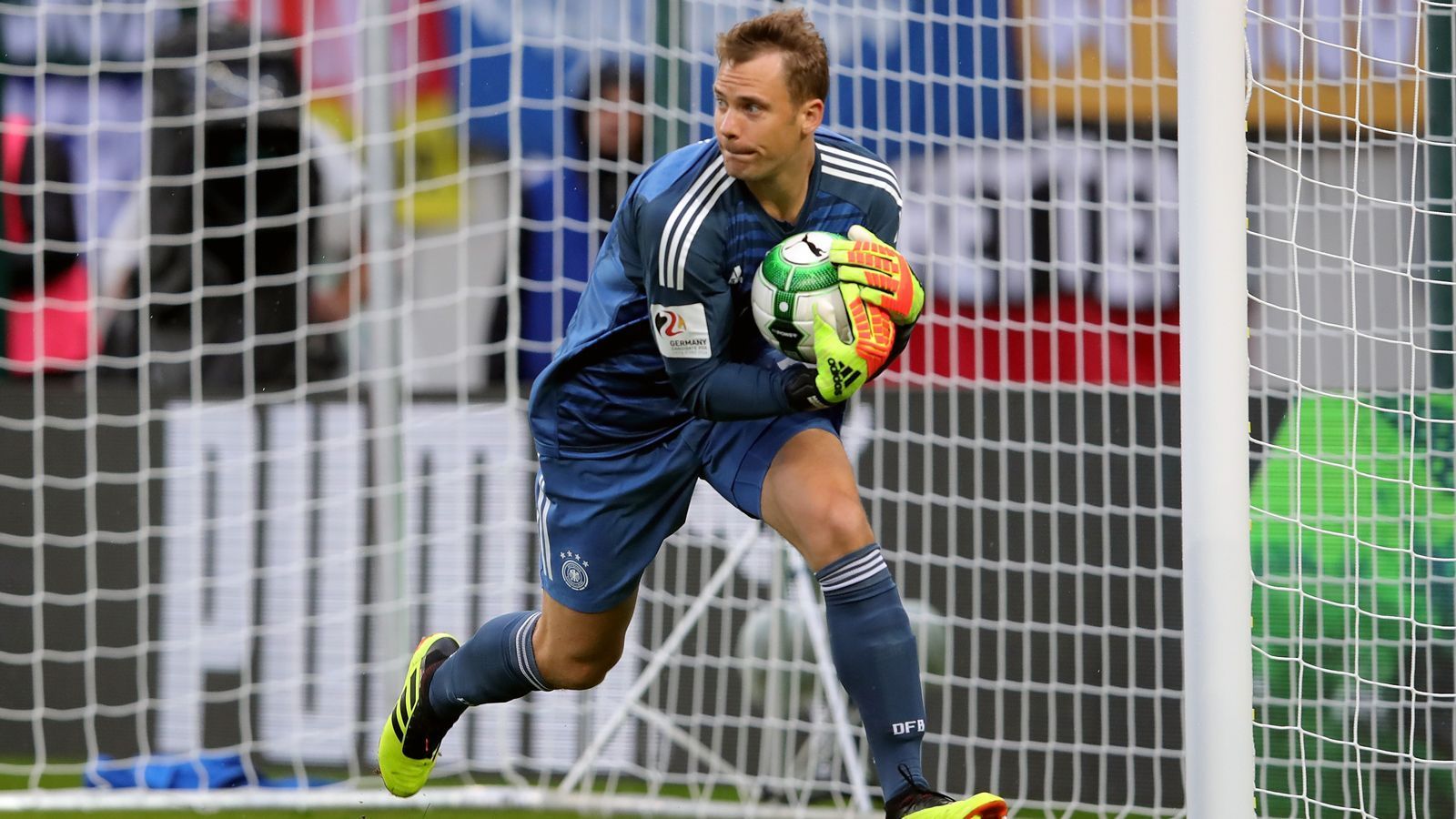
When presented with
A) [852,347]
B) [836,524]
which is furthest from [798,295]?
[836,524]

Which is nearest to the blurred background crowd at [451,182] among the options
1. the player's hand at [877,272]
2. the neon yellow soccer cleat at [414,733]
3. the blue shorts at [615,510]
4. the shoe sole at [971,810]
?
the neon yellow soccer cleat at [414,733]

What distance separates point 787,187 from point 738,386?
411mm

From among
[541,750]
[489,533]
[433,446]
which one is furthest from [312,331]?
[541,750]

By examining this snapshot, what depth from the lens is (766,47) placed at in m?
3.12

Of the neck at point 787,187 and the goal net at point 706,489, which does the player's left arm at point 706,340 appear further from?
the goal net at point 706,489

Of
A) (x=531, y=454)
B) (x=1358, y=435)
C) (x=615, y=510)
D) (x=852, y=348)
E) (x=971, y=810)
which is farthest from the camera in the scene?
(x=531, y=454)

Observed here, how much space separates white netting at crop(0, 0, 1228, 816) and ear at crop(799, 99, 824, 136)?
2474 mm

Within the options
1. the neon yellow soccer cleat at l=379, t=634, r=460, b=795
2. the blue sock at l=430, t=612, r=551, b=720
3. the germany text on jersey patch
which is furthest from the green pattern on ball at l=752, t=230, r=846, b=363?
the neon yellow soccer cleat at l=379, t=634, r=460, b=795

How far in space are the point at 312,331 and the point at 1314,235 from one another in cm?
369

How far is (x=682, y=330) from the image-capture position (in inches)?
125

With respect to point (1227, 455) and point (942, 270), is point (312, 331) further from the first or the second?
point (1227, 455)

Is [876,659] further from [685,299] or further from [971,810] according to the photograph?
[685,299]

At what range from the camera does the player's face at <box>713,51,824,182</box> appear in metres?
3.07

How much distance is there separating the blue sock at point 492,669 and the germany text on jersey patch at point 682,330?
991 mm
